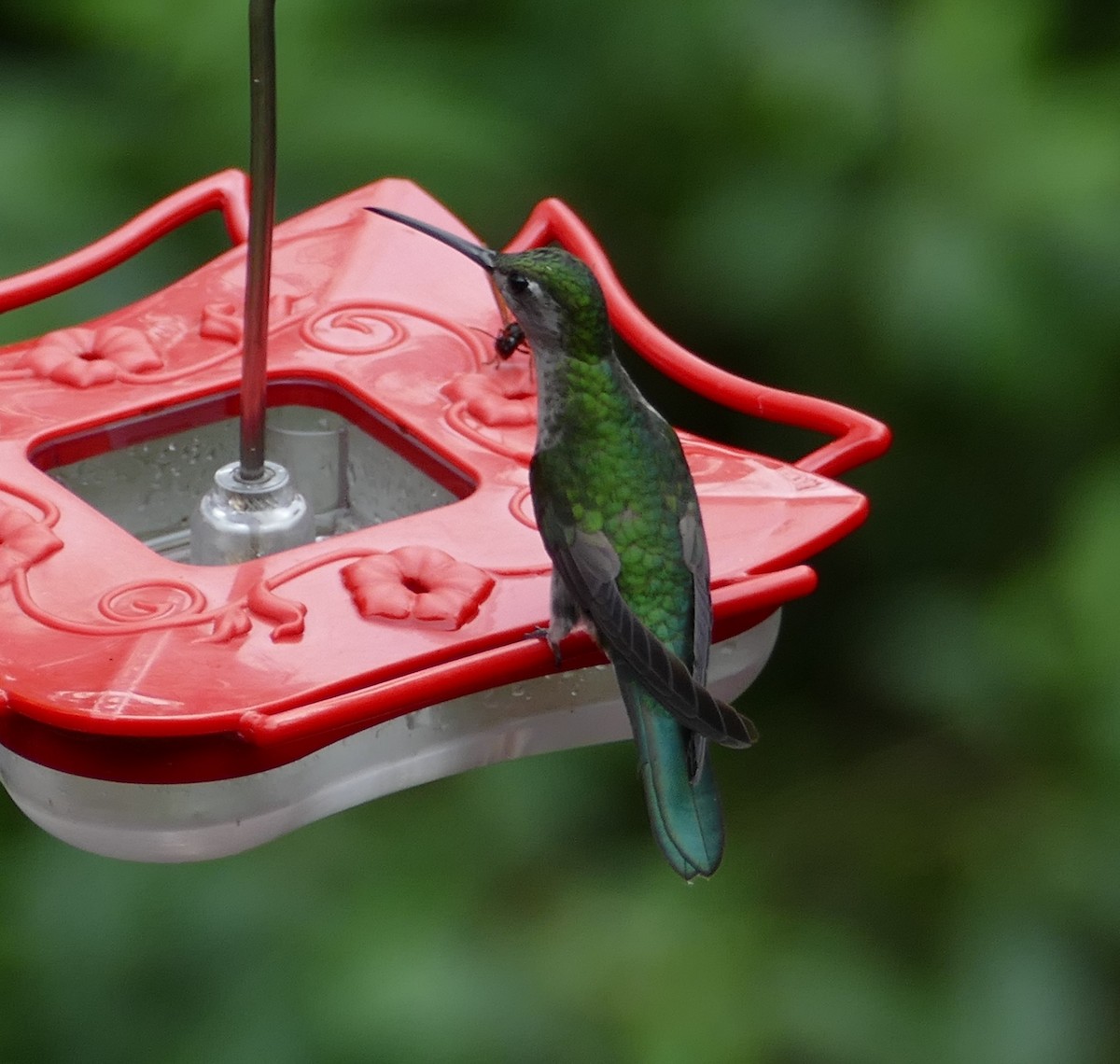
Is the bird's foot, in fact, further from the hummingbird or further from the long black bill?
the long black bill

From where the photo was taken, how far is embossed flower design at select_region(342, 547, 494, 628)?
1813 millimetres

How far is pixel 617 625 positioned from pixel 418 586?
0.20 metres

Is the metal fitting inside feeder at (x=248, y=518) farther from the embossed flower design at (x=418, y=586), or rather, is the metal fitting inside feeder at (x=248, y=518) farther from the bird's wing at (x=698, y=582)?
the bird's wing at (x=698, y=582)

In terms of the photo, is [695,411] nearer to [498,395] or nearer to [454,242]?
[498,395]

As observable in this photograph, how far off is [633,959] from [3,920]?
40.2 inches

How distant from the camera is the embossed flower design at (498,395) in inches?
87.7

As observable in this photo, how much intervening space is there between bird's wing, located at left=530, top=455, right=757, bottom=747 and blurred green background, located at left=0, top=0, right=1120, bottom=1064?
128 centimetres

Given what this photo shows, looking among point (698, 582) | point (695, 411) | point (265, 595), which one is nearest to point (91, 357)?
point (265, 595)

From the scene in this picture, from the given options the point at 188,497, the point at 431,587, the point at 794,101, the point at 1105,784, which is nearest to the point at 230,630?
the point at 431,587

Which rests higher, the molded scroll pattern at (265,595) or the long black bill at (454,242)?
the long black bill at (454,242)

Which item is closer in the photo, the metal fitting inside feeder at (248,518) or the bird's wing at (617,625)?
the bird's wing at (617,625)

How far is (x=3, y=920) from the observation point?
3148 mm

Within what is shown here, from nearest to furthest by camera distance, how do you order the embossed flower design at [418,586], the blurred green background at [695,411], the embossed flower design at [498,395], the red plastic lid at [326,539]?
the red plastic lid at [326,539] → the embossed flower design at [418,586] → the embossed flower design at [498,395] → the blurred green background at [695,411]

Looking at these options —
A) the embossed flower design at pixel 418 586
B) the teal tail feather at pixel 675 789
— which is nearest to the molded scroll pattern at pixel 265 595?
the embossed flower design at pixel 418 586
